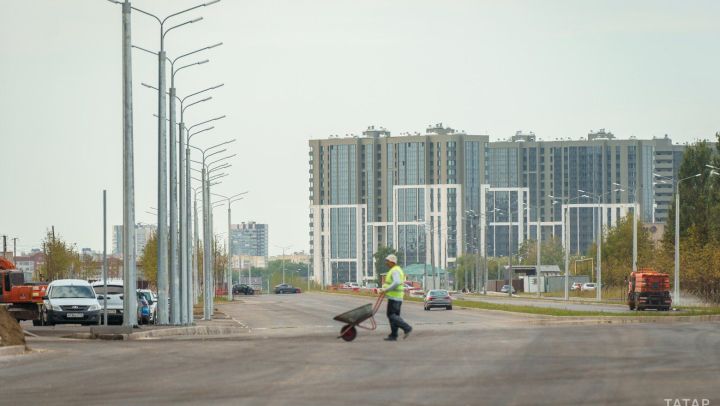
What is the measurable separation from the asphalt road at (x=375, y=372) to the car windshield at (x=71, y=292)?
63.7 ft

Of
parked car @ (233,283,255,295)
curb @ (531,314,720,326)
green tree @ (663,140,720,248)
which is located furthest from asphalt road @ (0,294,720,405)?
parked car @ (233,283,255,295)

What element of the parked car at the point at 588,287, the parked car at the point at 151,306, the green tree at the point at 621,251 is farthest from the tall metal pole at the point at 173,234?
the parked car at the point at 588,287

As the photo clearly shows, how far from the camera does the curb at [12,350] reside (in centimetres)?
2560

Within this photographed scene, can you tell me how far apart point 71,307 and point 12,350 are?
73.4 ft

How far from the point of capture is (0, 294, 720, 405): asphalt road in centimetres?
1552

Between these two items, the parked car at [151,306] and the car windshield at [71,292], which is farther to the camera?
the parked car at [151,306]

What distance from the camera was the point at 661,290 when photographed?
70062 millimetres

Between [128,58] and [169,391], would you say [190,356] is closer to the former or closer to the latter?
[169,391]

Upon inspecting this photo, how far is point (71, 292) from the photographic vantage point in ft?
162

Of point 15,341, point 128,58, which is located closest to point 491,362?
point 15,341

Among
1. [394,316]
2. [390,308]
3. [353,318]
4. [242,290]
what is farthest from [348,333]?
[242,290]

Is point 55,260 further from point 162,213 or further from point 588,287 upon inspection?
point 162,213

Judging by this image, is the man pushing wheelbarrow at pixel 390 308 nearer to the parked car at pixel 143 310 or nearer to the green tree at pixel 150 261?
the parked car at pixel 143 310

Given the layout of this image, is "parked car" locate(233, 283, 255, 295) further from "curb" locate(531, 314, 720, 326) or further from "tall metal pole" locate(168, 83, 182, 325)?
"curb" locate(531, 314, 720, 326)
